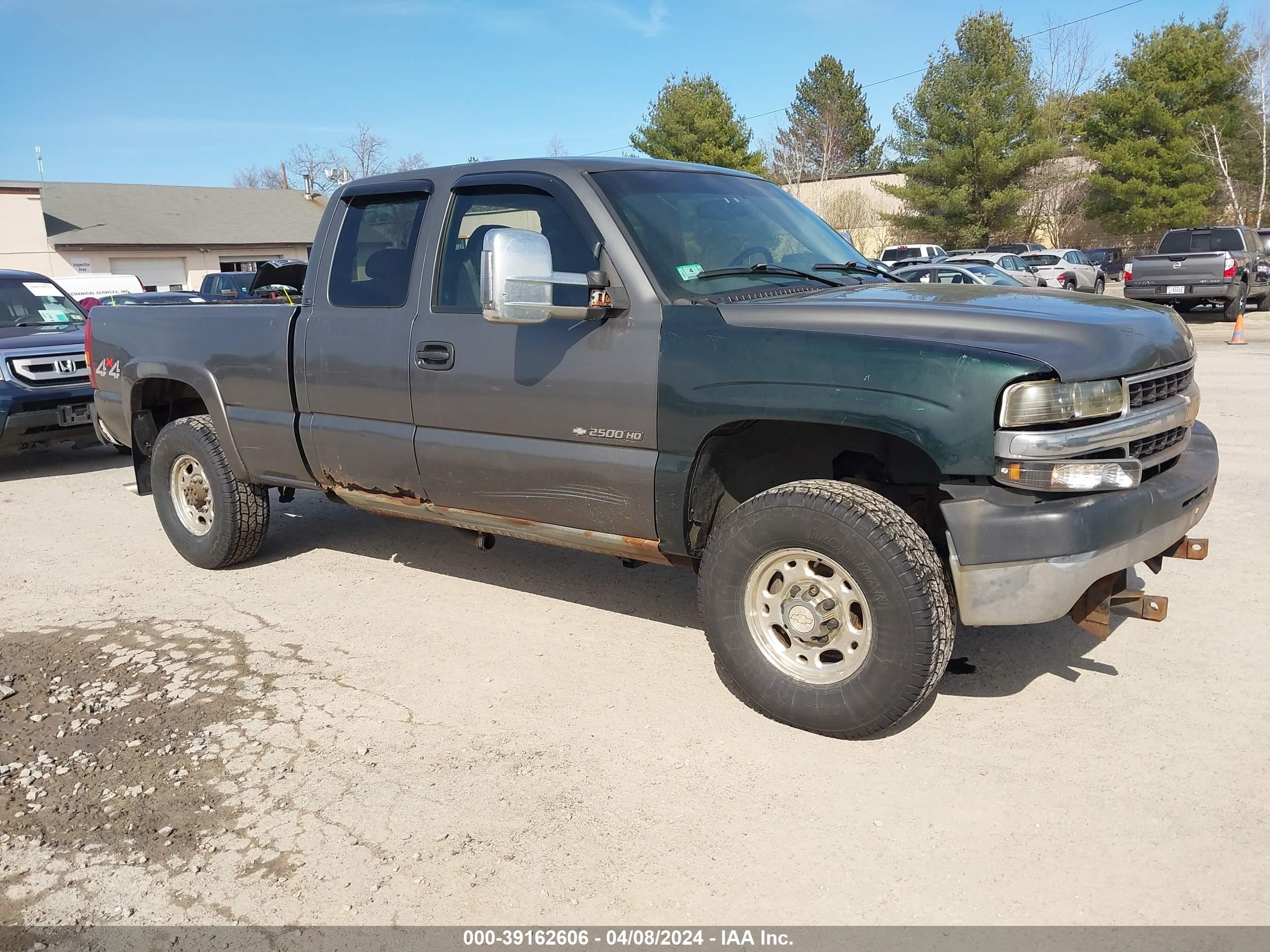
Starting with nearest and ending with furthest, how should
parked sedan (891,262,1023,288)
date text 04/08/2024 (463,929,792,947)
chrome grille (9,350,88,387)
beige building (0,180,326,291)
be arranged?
1. date text 04/08/2024 (463,929,792,947)
2. chrome grille (9,350,88,387)
3. parked sedan (891,262,1023,288)
4. beige building (0,180,326,291)

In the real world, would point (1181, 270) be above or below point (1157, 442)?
above

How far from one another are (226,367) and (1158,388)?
174 inches

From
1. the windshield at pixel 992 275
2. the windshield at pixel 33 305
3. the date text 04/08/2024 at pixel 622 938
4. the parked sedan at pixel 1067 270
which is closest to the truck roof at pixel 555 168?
the date text 04/08/2024 at pixel 622 938

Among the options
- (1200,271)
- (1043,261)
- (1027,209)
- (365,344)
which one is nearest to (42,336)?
(365,344)

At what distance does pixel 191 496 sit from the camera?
6.00 metres

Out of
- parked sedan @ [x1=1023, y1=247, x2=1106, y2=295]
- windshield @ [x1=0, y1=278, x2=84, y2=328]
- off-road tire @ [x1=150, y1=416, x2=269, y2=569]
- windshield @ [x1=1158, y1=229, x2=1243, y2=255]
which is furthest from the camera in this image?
parked sedan @ [x1=1023, y1=247, x2=1106, y2=295]

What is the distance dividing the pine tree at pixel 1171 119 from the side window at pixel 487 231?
142 ft

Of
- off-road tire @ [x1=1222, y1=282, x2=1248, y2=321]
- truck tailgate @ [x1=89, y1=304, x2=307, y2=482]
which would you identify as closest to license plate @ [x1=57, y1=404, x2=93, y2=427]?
truck tailgate @ [x1=89, y1=304, x2=307, y2=482]

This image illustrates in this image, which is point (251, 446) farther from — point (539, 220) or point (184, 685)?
point (539, 220)

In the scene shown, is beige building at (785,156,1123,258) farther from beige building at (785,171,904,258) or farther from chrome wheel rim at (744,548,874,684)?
chrome wheel rim at (744,548,874,684)

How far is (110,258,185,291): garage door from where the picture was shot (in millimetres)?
38250

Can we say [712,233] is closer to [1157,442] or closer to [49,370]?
[1157,442]

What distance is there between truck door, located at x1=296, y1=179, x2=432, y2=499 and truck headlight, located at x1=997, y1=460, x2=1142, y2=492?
2638 millimetres

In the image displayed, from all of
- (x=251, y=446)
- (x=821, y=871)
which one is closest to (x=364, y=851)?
(x=821, y=871)
